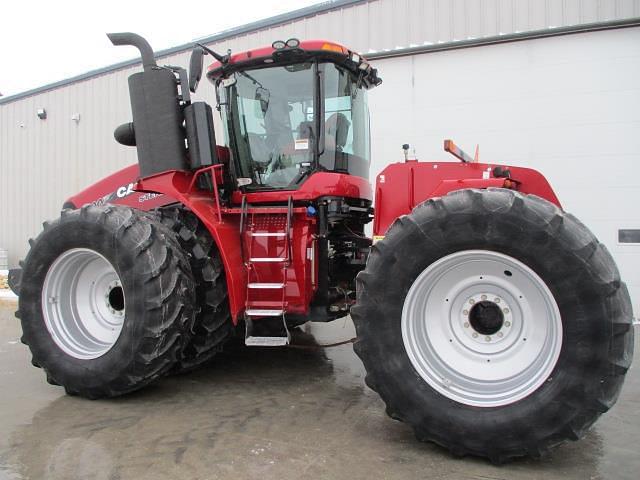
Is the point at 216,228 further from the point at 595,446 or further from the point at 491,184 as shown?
the point at 595,446

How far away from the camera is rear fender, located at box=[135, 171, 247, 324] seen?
415 centimetres

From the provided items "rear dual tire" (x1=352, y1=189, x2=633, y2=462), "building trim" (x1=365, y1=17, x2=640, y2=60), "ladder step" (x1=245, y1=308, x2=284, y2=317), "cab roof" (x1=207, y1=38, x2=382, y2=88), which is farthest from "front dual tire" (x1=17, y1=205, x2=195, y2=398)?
"building trim" (x1=365, y1=17, x2=640, y2=60)

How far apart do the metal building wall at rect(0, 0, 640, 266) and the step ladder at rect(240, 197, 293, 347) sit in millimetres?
4824

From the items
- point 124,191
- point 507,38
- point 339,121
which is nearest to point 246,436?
point 339,121

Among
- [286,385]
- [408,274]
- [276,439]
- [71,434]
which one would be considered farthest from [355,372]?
[71,434]

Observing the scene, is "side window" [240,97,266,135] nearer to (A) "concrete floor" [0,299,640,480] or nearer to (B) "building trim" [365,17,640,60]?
(A) "concrete floor" [0,299,640,480]

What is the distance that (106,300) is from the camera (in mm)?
4383

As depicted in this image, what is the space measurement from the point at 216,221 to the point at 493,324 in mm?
2214

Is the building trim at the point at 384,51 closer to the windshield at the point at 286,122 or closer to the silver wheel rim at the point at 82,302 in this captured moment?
the windshield at the point at 286,122

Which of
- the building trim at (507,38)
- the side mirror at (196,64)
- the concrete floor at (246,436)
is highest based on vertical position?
the building trim at (507,38)

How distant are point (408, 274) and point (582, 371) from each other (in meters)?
1.00

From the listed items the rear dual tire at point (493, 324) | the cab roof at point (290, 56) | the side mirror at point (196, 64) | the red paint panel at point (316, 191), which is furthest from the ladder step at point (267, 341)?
the cab roof at point (290, 56)

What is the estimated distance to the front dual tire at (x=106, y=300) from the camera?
12.6 ft

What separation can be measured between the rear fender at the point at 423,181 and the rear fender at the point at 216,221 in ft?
3.70
